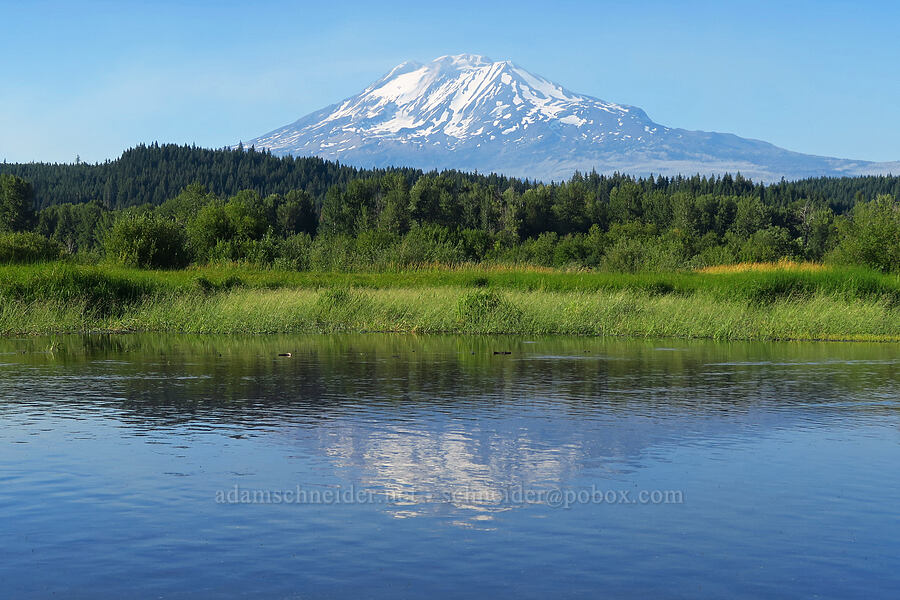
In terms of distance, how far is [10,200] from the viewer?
18538 cm

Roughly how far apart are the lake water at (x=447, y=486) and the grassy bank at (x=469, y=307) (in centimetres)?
1374

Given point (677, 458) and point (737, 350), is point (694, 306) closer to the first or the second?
point (737, 350)

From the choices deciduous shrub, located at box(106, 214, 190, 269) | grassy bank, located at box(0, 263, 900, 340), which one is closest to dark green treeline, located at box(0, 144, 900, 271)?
deciduous shrub, located at box(106, 214, 190, 269)

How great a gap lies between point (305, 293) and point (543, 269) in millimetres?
17323

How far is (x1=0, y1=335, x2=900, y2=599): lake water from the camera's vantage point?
26.0 feet

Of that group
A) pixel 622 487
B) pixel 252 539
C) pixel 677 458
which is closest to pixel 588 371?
pixel 677 458

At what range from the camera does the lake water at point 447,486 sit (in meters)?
7.92

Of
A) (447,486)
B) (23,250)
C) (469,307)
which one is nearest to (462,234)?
(23,250)

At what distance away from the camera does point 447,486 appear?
10680 millimetres

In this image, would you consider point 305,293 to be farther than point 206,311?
Yes

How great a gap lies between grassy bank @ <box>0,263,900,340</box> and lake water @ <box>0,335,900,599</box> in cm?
1374

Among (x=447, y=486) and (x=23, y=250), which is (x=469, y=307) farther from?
(x=23, y=250)

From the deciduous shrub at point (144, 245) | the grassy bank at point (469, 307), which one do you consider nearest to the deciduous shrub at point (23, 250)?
the deciduous shrub at point (144, 245)

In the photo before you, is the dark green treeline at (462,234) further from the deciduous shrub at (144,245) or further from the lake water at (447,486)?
the lake water at (447,486)
